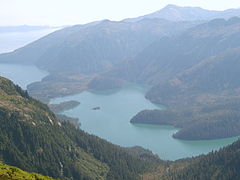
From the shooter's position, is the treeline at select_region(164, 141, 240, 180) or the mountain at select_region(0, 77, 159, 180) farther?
the treeline at select_region(164, 141, 240, 180)

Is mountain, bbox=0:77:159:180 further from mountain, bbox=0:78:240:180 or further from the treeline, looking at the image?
the treeline

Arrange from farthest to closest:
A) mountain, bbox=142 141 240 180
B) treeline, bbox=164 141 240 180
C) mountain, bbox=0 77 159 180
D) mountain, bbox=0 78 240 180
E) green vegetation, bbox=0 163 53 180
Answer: mountain, bbox=142 141 240 180 < treeline, bbox=164 141 240 180 < mountain, bbox=0 78 240 180 < mountain, bbox=0 77 159 180 < green vegetation, bbox=0 163 53 180

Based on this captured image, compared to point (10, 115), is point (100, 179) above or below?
below

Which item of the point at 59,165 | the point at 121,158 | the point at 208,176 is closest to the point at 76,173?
the point at 59,165

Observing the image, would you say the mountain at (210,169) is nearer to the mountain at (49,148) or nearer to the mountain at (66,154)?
the mountain at (66,154)

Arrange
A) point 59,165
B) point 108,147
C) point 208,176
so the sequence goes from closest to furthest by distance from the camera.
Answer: point 59,165
point 208,176
point 108,147

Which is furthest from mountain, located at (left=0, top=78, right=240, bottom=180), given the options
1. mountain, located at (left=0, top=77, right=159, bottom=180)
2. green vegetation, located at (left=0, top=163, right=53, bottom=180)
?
green vegetation, located at (left=0, top=163, right=53, bottom=180)

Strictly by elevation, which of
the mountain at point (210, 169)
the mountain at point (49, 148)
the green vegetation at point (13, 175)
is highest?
the green vegetation at point (13, 175)

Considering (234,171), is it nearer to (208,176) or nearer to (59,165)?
(208,176)

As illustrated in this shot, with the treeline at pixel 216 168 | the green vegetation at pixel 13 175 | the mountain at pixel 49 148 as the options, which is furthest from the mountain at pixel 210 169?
the green vegetation at pixel 13 175
